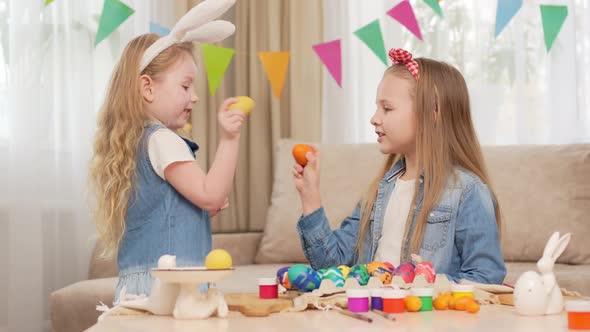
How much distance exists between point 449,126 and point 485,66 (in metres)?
1.60

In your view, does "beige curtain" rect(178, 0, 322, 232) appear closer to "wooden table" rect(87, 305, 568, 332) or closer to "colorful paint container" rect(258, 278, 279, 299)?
"colorful paint container" rect(258, 278, 279, 299)

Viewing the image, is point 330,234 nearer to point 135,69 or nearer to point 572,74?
point 135,69

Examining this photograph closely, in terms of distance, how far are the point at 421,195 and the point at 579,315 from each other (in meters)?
0.84

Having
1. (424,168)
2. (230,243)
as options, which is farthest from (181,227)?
(230,243)

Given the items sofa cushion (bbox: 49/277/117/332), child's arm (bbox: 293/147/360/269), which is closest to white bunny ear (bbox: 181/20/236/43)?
child's arm (bbox: 293/147/360/269)

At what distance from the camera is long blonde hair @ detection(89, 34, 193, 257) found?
1.83 meters

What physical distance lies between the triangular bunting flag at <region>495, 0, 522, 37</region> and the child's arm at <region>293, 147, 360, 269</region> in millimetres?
1758

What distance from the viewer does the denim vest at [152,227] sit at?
5.90ft

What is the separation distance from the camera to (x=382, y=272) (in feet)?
4.88

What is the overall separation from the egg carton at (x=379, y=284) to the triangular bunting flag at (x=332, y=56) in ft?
7.55

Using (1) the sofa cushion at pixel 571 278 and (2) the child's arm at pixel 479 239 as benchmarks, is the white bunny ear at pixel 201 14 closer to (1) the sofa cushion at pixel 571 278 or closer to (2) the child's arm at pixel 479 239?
(2) the child's arm at pixel 479 239

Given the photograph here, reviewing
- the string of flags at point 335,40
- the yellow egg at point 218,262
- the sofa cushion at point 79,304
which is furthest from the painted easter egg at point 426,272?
the string of flags at point 335,40

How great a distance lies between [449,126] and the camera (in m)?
2.05

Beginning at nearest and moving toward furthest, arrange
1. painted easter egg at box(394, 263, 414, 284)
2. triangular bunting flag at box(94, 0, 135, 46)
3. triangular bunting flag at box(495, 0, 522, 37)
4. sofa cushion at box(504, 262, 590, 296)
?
painted easter egg at box(394, 263, 414, 284), sofa cushion at box(504, 262, 590, 296), triangular bunting flag at box(94, 0, 135, 46), triangular bunting flag at box(495, 0, 522, 37)
